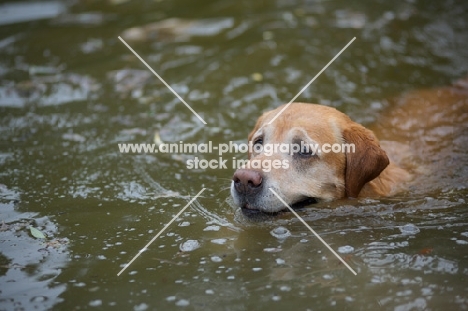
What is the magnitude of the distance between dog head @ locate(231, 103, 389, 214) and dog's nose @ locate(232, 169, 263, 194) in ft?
0.48

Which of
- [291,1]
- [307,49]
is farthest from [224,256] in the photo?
[291,1]

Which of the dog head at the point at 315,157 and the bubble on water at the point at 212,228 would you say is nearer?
the bubble on water at the point at 212,228

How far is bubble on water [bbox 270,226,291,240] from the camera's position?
5531mm

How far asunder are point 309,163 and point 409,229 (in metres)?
1.15

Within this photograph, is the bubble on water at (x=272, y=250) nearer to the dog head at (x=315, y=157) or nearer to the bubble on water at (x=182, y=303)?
the dog head at (x=315, y=157)

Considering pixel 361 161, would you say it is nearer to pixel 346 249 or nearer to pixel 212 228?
pixel 346 249

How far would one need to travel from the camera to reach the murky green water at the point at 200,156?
4715mm

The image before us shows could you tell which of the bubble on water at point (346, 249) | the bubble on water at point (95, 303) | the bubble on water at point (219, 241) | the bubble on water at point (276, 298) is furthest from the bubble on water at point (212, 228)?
the bubble on water at point (95, 303)

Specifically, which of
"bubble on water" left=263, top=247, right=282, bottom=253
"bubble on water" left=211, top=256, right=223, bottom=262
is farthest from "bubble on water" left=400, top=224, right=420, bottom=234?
"bubble on water" left=211, top=256, right=223, bottom=262

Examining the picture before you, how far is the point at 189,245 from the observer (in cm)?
539

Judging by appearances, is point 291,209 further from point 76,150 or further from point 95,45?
point 95,45

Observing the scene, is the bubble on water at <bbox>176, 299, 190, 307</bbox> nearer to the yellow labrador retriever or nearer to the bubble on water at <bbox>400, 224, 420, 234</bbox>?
the yellow labrador retriever

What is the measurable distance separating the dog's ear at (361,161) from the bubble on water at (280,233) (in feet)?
3.00

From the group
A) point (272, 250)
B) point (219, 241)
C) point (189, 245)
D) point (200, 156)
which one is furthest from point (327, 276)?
point (200, 156)
